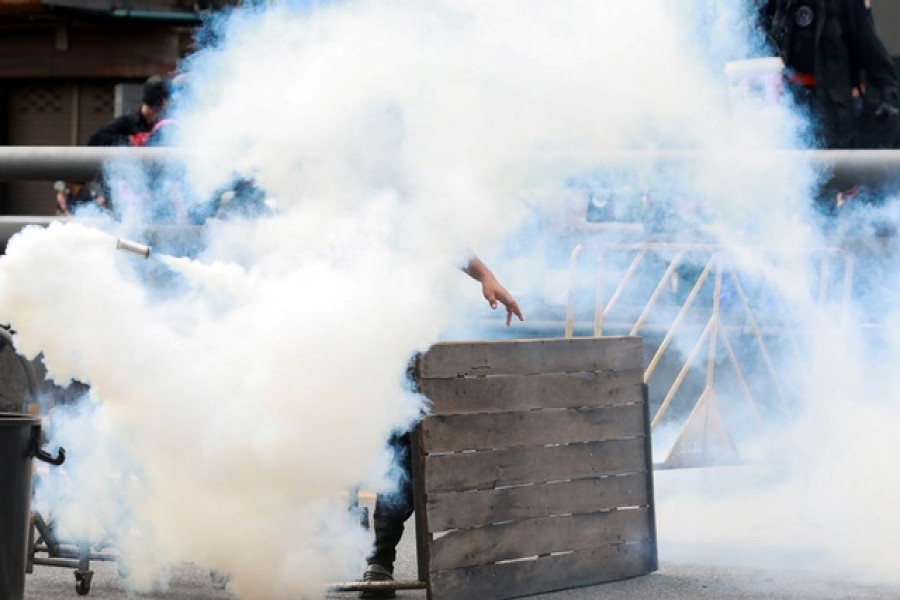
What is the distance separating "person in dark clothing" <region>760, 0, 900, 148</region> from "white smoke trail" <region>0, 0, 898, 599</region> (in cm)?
141

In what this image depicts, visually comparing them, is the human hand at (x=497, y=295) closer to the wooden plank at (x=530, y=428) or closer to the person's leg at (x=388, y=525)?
the wooden plank at (x=530, y=428)

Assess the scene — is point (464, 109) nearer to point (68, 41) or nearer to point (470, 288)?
point (470, 288)

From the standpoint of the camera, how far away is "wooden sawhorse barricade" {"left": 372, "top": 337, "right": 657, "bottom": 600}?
605 cm

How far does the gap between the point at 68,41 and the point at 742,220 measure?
11.3 meters

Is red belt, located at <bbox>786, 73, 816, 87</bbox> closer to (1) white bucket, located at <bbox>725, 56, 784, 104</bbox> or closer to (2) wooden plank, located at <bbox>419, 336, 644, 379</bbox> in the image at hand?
(1) white bucket, located at <bbox>725, 56, 784, 104</bbox>

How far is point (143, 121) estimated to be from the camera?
9.48 metres

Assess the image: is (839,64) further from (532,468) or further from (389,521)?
(389,521)

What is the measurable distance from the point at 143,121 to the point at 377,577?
4.05m

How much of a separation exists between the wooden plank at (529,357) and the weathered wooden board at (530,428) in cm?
17

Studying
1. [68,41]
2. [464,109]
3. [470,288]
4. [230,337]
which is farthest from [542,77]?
[68,41]

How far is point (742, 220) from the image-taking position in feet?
28.3

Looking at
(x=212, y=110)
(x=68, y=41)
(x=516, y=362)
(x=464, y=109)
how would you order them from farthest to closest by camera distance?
1. (x=68, y=41)
2. (x=212, y=110)
3. (x=464, y=109)
4. (x=516, y=362)

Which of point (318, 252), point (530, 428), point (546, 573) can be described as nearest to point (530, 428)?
point (530, 428)

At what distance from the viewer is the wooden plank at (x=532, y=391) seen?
6.14 metres
